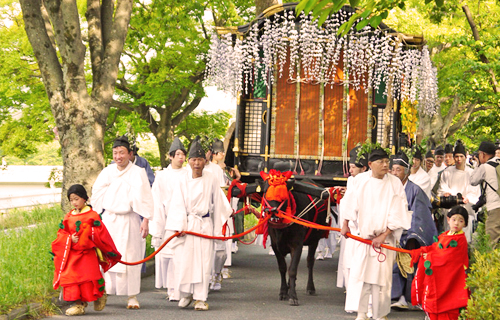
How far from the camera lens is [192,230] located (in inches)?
340

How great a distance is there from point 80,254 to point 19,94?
18.6 metres

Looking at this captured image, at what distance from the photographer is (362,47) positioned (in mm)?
14617

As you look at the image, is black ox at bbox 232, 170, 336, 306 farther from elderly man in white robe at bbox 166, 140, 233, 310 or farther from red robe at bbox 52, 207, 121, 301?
red robe at bbox 52, 207, 121, 301

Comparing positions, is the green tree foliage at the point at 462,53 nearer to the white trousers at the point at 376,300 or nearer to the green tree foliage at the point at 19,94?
the white trousers at the point at 376,300

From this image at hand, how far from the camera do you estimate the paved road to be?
826cm

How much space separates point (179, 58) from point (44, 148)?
180 feet

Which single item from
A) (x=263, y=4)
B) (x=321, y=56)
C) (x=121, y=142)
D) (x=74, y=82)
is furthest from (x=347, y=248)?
(x=263, y=4)

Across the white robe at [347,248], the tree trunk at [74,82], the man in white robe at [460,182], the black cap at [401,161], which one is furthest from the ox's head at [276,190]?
the tree trunk at [74,82]

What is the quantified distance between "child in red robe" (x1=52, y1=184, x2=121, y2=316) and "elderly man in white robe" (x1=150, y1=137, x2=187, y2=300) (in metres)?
1.12

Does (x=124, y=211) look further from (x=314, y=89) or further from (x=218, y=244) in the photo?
(x=314, y=89)

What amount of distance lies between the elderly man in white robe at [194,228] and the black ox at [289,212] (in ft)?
2.70

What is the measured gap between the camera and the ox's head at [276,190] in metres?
8.90

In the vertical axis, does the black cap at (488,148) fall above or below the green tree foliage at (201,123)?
below

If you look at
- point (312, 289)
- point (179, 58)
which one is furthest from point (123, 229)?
point (179, 58)
